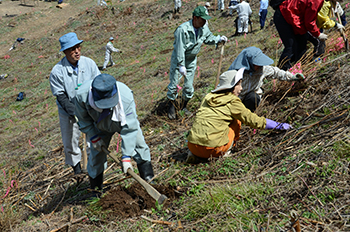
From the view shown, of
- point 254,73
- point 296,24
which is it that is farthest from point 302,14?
point 254,73

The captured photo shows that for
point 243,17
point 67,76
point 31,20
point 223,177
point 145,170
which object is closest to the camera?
point 223,177

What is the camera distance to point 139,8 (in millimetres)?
21438

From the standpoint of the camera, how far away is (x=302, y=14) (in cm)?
407

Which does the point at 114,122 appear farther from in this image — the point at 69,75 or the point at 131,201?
the point at 69,75

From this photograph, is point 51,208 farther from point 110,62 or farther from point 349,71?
point 110,62

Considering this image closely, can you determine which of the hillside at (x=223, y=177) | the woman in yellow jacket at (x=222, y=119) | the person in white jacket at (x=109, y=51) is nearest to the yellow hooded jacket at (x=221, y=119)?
the woman in yellow jacket at (x=222, y=119)

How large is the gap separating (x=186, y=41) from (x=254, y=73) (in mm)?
1471

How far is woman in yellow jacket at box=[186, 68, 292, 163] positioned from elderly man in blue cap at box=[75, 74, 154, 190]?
0.64m

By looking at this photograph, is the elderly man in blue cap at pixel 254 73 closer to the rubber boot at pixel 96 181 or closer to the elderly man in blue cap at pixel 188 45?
the elderly man in blue cap at pixel 188 45

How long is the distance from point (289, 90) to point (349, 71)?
75 centimetres

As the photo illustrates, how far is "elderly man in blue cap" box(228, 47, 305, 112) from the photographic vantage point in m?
3.62

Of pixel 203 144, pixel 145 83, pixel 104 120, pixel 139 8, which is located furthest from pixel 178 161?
pixel 139 8

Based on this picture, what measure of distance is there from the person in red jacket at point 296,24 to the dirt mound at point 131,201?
8.75 ft

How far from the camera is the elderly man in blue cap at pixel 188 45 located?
473 cm
